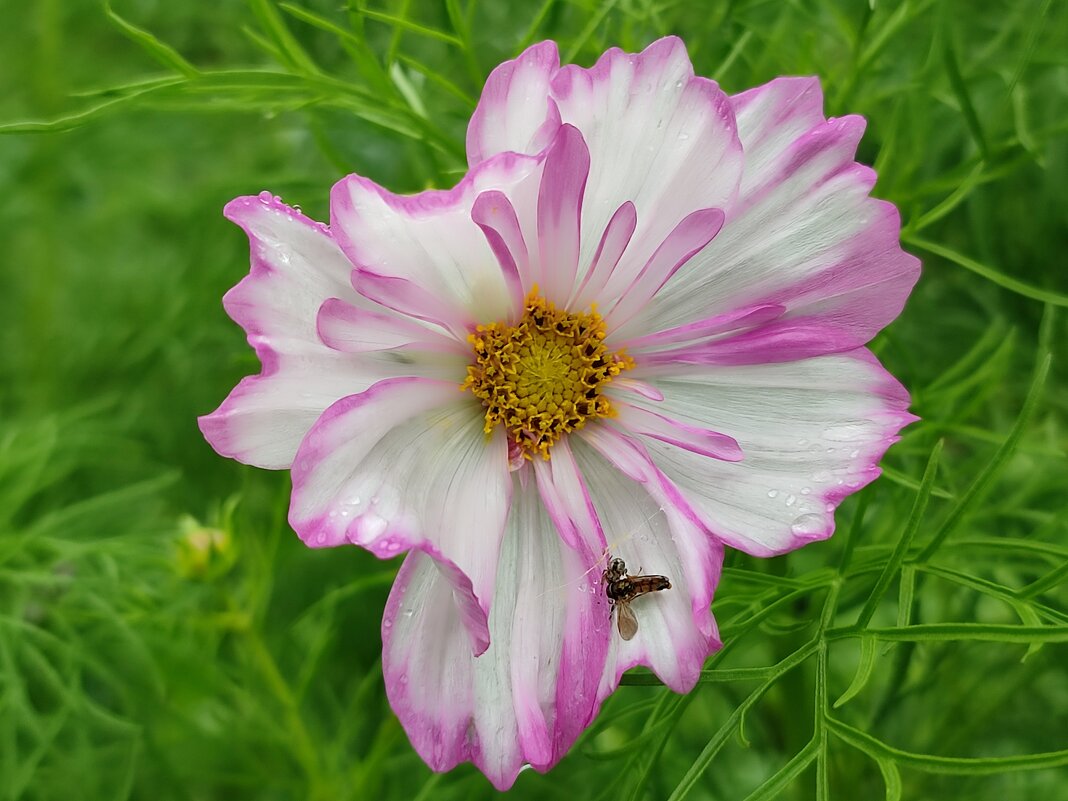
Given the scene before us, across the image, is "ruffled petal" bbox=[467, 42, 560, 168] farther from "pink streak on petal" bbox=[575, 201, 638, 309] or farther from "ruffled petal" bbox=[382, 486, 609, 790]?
"ruffled petal" bbox=[382, 486, 609, 790]

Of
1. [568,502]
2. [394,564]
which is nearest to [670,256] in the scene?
[568,502]

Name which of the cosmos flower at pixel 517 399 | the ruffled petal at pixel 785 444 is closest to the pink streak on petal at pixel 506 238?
the cosmos flower at pixel 517 399

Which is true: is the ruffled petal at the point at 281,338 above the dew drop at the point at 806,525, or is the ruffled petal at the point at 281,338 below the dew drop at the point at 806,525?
above

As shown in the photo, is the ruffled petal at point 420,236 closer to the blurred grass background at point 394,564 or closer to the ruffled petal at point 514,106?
the ruffled petal at point 514,106

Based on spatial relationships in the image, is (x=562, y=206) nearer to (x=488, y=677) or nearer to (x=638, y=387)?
(x=638, y=387)

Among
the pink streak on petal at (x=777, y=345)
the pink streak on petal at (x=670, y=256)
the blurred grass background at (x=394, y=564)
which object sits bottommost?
the blurred grass background at (x=394, y=564)

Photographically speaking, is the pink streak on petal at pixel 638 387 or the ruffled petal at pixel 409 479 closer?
the ruffled petal at pixel 409 479

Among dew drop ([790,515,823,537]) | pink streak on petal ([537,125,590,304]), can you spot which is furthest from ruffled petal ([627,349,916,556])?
pink streak on petal ([537,125,590,304])

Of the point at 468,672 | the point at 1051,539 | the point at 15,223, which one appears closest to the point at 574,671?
the point at 468,672
